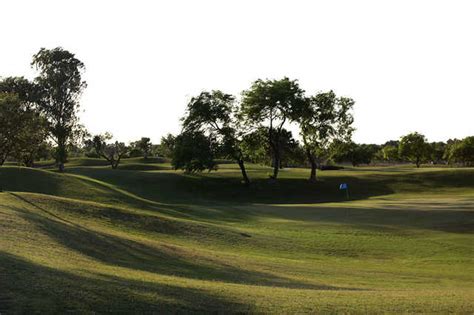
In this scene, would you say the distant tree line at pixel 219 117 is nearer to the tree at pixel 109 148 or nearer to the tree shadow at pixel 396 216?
the tree at pixel 109 148

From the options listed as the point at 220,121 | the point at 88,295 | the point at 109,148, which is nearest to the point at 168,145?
the point at 109,148

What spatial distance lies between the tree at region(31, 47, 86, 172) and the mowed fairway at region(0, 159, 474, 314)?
23360mm

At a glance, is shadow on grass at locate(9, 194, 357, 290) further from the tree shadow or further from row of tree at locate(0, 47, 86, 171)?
row of tree at locate(0, 47, 86, 171)

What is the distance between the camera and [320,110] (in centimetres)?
7700

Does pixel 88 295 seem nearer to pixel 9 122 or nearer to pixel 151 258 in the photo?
pixel 151 258

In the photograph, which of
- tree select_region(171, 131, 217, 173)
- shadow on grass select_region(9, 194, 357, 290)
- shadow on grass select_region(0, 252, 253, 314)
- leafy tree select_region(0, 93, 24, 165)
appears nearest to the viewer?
shadow on grass select_region(0, 252, 253, 314)

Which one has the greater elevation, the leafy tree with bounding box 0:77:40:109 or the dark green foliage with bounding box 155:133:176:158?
the leafy tree with bounding box 0:77:40:109

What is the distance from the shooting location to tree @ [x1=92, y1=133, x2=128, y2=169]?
91.2 m

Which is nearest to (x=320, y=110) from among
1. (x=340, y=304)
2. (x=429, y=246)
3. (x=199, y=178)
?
(x=199, y=178)

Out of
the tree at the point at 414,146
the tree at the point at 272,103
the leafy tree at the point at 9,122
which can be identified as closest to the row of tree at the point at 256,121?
the tree at the point at 272,103

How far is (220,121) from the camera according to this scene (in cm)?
7581

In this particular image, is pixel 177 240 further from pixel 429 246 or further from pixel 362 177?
pixel 362 177

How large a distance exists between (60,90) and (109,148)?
31.0 metres

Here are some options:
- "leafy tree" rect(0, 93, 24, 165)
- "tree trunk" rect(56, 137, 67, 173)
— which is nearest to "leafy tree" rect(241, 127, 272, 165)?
"tree trunk" rect(56, 137, 67, 173)
